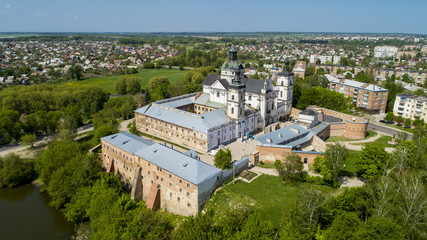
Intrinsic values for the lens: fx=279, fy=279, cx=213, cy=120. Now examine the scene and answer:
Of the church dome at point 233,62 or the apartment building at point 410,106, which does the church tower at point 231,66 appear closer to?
the church dome at point 233,62

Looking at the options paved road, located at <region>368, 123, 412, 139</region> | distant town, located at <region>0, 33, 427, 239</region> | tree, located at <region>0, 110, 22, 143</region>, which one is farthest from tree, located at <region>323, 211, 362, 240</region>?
tree, located at <region>0, 110, 22, 143</region>

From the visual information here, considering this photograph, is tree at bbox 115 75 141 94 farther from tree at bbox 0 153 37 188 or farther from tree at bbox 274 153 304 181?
tree at bbox 274 153 304 181

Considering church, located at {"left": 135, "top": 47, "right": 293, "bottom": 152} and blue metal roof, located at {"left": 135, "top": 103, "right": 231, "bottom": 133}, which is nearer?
blue metal roof, located at {"left": 135, "top": 103, "right": 231, "bottom": 133}

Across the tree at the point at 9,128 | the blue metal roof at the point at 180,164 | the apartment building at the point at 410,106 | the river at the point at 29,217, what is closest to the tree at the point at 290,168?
the blue metal roof at the point at 180,164

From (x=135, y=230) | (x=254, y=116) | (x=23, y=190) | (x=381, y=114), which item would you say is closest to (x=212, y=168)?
(x=135, y=230)

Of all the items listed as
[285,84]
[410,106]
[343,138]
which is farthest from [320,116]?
[410,106]

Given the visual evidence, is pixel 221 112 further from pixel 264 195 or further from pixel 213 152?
pixel 264 195
